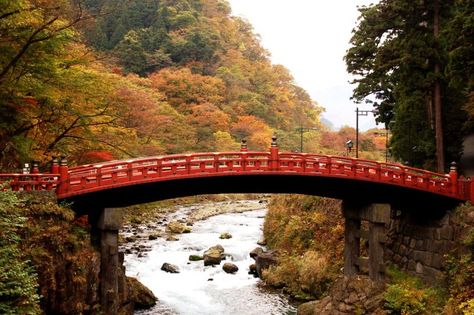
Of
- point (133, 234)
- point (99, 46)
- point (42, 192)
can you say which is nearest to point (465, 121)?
point (42, 192)

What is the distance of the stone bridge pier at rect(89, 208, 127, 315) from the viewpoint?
20.3 meters

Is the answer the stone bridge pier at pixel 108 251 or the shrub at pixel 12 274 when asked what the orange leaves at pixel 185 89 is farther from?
the shrub at pixel 12 274

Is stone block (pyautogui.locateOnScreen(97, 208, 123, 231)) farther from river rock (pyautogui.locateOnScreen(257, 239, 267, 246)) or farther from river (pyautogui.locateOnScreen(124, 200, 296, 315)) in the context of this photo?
river rock (pyautogui.locateOnScreen(257, 239, 267, 246))

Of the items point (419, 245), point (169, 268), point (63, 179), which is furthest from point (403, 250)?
point (63, 179)

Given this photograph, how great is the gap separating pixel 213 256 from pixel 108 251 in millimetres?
16185

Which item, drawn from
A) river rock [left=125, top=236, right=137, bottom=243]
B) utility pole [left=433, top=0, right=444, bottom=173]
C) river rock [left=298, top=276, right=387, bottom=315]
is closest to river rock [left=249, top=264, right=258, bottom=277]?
river rock [left=298, top=276, right=387, bottom=315]

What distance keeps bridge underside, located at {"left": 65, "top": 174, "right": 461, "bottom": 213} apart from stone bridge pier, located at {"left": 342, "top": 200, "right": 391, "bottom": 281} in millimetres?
560

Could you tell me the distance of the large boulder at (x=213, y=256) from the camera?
1414 inches

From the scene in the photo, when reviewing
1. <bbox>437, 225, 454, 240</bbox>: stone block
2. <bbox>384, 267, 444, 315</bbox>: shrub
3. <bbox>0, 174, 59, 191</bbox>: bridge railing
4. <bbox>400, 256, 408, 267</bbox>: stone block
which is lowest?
<bbox>384, 267, 444, 315</bbox>: shrub

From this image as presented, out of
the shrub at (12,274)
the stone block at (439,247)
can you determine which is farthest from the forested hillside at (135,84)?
the stone block at (439,247)

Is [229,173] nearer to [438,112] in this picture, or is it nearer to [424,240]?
[424,240]

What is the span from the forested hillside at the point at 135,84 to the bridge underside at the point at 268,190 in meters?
4.24

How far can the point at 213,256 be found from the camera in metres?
36.3

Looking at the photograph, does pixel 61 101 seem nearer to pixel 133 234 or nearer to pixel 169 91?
pixel 133 234
